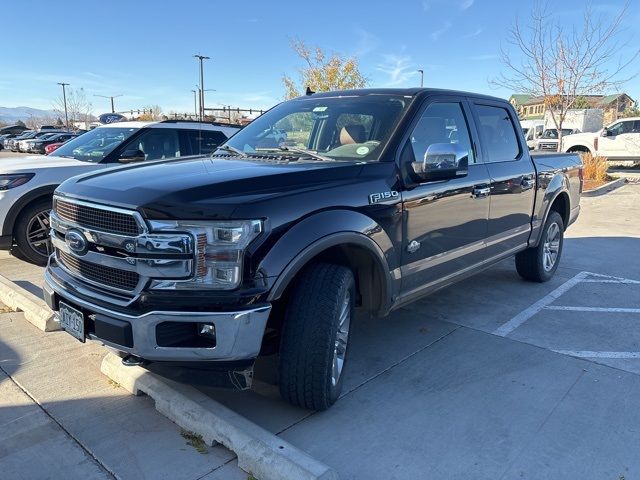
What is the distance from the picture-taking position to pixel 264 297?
2.61 m

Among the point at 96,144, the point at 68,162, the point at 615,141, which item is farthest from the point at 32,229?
the point at 615,141

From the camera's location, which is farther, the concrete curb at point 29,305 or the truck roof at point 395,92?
the concrete curb at point 29,305

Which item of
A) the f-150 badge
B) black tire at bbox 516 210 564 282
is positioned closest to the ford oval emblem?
the f-150 badge

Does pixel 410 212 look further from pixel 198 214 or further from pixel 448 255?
pixel 198 214

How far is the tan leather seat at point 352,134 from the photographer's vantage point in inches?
147

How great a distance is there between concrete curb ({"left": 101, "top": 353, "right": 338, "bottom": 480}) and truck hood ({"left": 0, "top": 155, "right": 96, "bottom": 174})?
11.6ft

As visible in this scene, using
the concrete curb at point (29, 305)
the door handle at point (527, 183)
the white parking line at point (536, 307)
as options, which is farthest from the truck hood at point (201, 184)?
the door handle at point (527, 183)

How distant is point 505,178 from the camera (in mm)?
4723

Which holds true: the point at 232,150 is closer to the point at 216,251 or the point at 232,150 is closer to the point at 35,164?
the point at 216,251

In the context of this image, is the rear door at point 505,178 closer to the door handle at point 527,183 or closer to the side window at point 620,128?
the door handle at point 527,183

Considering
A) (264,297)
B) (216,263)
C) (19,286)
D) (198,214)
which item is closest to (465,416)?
(264,297)

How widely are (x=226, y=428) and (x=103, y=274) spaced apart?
3.47 ft

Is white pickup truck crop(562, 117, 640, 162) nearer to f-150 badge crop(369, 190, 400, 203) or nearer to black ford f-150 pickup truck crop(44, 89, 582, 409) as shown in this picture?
black ford f-150 pickup truck crop(44, 89, 582, 409)

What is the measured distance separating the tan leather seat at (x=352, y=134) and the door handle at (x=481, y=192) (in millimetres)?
1106
